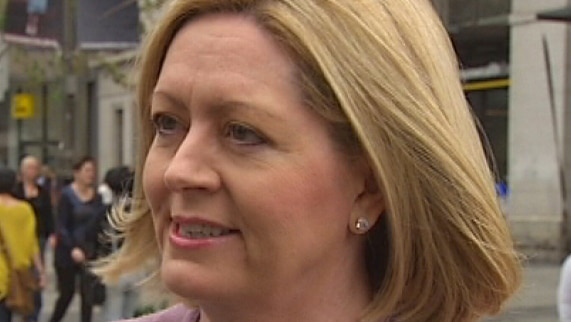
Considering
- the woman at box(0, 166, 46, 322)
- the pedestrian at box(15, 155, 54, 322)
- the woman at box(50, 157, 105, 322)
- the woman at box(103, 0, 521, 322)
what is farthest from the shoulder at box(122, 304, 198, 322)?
the pedestrian at box(15, 155, 54, 322)

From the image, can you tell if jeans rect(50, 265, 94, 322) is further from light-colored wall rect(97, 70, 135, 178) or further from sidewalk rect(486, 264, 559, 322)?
light-colored wall rect(97, 70, 135, 178)

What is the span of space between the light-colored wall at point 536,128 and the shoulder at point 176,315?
15.9 m

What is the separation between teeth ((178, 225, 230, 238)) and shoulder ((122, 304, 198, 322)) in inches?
8.9

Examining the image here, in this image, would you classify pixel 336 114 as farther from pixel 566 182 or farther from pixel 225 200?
pixel 566 182

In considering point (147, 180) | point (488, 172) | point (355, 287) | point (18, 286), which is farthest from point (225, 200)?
point (18, 286)

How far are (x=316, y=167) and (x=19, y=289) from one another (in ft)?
23.1

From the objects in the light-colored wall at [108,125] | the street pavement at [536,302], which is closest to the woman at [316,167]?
the street pavement at [536,302]

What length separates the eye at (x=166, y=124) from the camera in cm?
138

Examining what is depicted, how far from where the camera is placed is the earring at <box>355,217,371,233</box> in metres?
1.41

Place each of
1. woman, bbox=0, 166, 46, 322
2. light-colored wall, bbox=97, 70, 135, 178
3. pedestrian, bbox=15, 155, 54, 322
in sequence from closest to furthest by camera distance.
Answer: woman, bbox=0, 166, 46, 322 → pedestrian, bbox=15, 155, 54, 322 → light-colored wall, bbox=97, 70, 135, 178

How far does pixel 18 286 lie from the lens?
798 centimetres

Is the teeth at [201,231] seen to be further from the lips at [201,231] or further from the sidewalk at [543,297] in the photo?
the sidewalk at [543,297]

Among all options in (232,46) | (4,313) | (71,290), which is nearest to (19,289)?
(4,313)

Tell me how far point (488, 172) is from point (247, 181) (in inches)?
16.2
